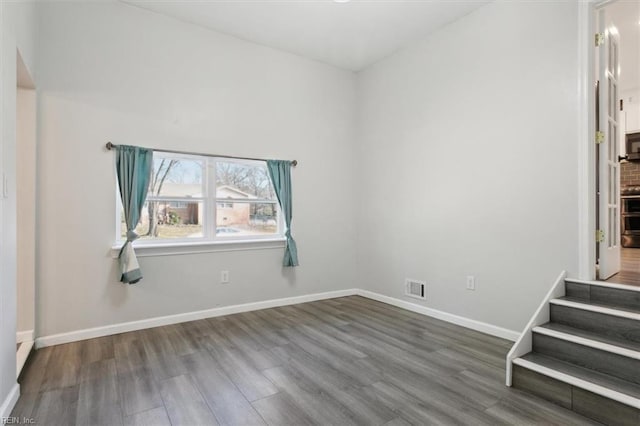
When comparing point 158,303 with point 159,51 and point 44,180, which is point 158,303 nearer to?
point 44,180

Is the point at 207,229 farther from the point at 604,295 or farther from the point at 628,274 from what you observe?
the point at 628,274

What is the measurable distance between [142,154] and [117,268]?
1133 millimetres

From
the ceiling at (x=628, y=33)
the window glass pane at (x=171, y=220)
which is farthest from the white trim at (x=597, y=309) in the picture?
the window glass pane at (x=171, y=220)

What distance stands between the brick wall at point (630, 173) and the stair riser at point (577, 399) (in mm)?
6184

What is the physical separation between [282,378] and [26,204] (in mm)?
2559

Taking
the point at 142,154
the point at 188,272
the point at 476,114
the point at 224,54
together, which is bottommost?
the point at 188,272

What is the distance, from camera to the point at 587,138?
8.71 ft

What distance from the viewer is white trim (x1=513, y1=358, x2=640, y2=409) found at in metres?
1.78

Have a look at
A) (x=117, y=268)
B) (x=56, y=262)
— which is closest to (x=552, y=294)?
(x=117, y=268)

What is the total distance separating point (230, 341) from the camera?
3068 mm

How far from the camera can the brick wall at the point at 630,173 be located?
20.4 feet

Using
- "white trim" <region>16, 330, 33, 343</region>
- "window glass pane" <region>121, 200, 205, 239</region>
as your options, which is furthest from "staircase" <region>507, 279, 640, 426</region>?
"white trim" <region>16, 330, 33, 343</region>

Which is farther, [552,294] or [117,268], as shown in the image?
[117,268]

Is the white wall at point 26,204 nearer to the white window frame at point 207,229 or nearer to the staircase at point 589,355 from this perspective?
the white window frame at point 207,229
